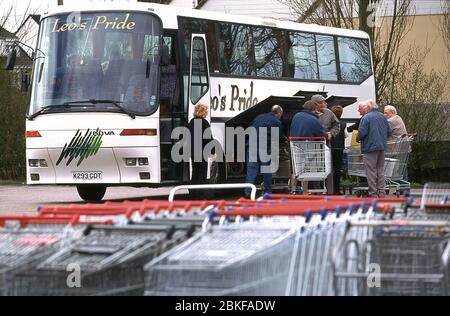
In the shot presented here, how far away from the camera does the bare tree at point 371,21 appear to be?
31844 mm

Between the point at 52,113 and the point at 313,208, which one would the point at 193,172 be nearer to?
the point at 52,113

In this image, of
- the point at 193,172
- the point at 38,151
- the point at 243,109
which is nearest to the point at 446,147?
the point at 243,109

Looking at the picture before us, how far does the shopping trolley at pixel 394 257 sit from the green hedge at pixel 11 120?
1005 inches

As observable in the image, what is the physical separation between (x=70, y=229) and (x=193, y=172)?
14397 mm

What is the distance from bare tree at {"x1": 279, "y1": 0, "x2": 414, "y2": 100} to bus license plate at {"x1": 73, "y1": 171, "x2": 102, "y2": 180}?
13.2m

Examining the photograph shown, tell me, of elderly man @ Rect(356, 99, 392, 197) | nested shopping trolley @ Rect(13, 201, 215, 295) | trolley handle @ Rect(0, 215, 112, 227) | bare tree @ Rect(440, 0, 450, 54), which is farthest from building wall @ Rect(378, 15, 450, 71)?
nested shopping trolley @ Rect(13, 201, 215, 295)

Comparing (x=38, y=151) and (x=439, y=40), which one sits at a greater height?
(x=439, y=40)

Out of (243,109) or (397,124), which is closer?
(397,124)

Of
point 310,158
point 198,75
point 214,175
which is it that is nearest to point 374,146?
point 310,158

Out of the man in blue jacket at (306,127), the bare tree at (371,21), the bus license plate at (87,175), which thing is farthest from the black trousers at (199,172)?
the bare tree at (371,21)

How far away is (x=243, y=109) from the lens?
21969 mm

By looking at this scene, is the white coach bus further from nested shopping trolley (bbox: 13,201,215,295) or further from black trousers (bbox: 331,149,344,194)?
nested shopping trolley (bbox: 13,201,215,295)

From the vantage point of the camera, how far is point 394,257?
5914mm

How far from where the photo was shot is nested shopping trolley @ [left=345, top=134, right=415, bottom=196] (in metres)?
19.4
